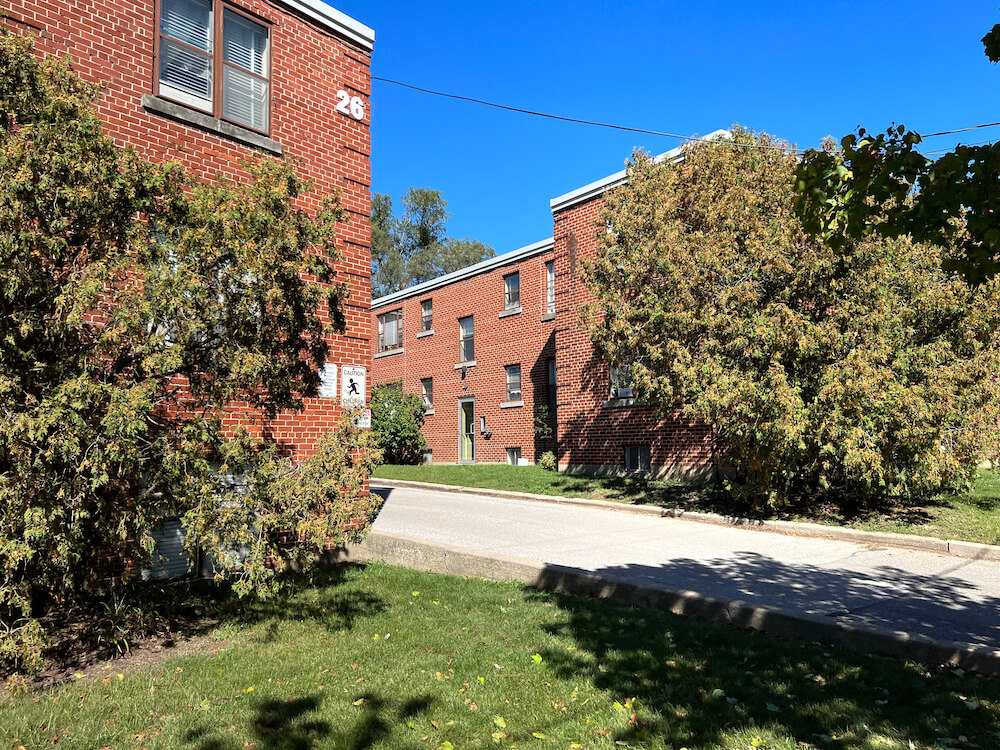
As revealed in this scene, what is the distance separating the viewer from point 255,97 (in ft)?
28.7

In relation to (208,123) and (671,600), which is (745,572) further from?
(208,123)

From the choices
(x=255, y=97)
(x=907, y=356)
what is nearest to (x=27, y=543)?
(x=255, y=97)

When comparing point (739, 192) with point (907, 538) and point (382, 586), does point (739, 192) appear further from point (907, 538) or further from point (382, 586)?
point (382, 586)

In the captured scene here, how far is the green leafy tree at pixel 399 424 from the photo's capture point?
2669cm

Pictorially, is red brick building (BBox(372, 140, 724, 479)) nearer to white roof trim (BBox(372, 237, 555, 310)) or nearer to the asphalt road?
white roof trim (BBox(372, 237, 555, 310))

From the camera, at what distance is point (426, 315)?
3025 centimetres

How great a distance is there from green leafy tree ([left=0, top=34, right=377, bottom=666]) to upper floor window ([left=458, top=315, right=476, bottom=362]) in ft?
71.8

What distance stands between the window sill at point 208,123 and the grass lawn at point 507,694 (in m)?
5.20

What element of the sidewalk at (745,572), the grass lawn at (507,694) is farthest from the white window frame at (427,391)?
the grass lawn at (507,694)

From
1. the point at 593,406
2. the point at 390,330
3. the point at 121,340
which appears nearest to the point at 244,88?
the point at 121,340

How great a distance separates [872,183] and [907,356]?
8.12m

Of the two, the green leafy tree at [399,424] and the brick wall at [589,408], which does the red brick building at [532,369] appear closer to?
the brick wall at [589,408]

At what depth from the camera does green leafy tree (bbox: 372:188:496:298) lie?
5938cm

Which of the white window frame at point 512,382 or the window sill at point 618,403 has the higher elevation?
the white window frame at point 512,382
